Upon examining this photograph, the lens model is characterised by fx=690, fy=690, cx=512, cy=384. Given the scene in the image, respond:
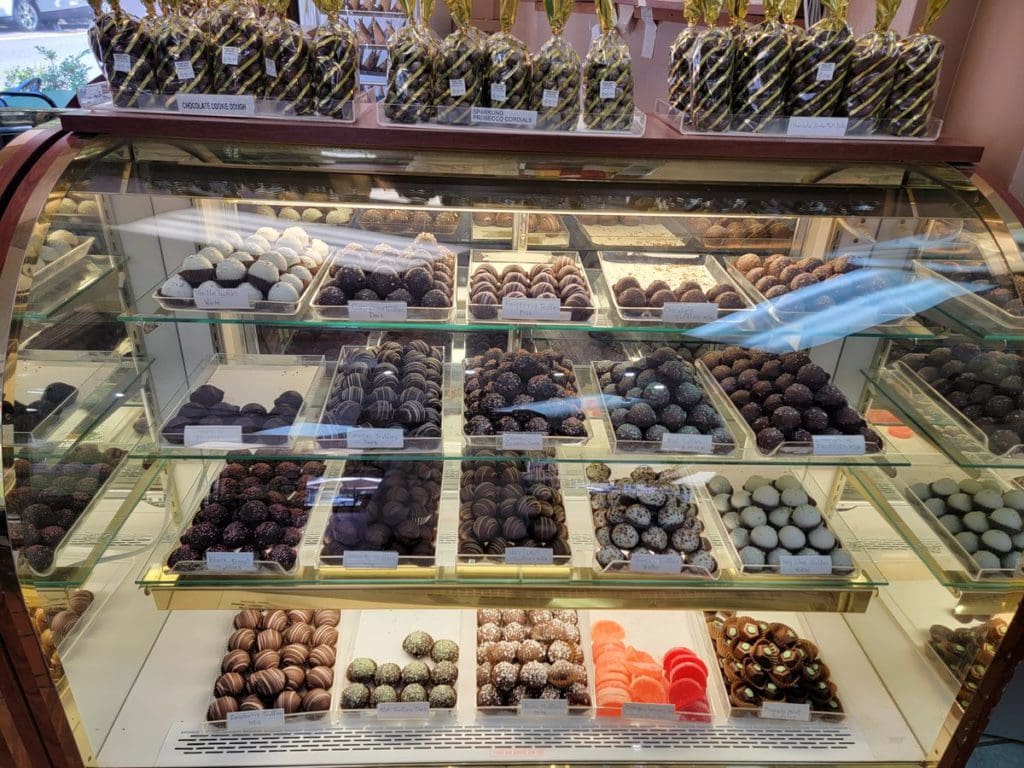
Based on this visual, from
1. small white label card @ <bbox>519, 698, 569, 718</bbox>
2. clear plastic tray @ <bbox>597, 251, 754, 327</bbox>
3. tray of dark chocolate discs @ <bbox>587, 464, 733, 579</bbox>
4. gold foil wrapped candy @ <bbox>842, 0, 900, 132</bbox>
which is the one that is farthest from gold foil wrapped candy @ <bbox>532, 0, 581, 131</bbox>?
small white label card @ <bbox>519, 698, 569, 718</bbox>

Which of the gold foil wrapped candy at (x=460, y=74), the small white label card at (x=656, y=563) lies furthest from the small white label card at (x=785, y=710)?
the gold foil wrapped candy at (x=460, y=74)

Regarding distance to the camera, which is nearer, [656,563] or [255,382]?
[656,563]

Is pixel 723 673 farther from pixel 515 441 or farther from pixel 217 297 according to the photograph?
pixel 217 297

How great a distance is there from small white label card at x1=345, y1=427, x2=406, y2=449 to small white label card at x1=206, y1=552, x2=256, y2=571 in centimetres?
42

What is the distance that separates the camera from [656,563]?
1.95 metres

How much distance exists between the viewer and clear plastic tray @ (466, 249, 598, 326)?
187 cm

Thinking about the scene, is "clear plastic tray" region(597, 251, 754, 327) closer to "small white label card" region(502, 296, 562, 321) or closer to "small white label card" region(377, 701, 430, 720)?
"small white label card" region(502, 296, 562, 321)

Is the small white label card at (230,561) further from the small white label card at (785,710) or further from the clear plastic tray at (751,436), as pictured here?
the small white label card at (785,710)

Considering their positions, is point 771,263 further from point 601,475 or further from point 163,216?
point 163,216

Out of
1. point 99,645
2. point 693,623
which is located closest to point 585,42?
point 693,623

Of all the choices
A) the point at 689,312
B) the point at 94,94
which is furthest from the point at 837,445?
the point at 94,94

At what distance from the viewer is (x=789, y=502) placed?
218 cm

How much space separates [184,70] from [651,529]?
5.50 ft

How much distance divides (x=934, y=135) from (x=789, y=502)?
1.11 metres
